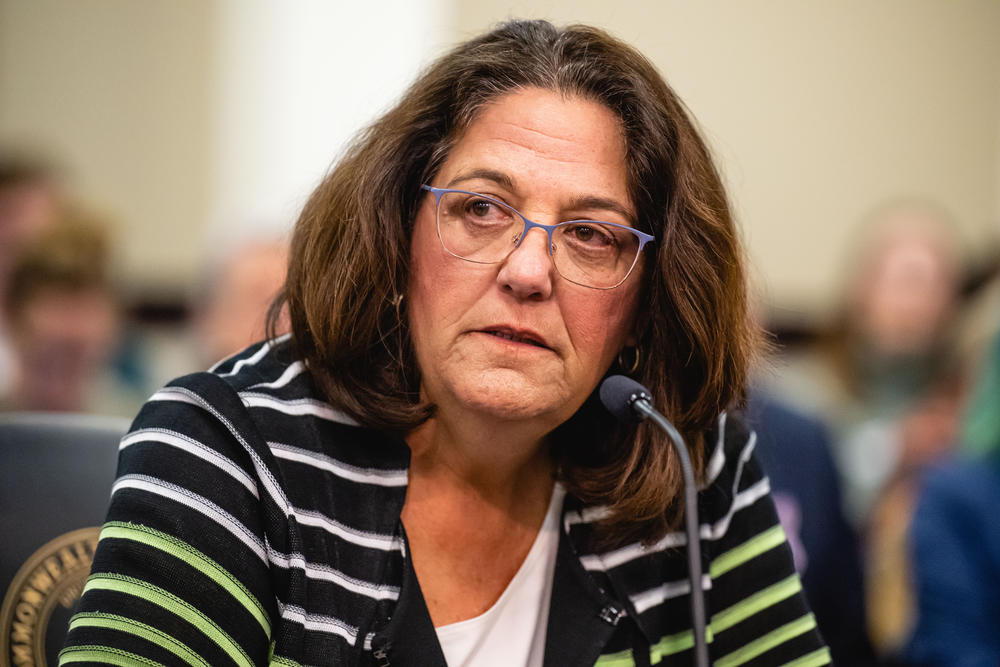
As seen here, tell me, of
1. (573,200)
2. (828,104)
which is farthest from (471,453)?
(828,104)

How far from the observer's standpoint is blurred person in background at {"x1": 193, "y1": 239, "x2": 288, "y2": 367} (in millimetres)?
2920

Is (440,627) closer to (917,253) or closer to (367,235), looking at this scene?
(367,235)

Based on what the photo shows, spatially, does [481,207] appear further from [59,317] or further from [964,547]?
[59,317]

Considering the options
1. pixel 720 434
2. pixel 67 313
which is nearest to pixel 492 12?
pixel 67 313

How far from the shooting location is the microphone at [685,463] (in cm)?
131

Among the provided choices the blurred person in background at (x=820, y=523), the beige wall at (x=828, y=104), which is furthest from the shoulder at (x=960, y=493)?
the beige wall at (x=828, y=104)

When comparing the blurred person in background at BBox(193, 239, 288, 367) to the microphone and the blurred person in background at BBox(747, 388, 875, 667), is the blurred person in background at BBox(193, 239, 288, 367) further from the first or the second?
the microphone

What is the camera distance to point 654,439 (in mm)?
1645

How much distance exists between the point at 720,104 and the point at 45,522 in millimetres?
4057

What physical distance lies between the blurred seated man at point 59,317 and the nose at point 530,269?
2.12m

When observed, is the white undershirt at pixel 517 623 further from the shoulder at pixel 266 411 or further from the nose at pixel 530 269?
the nose at pixel 530 269

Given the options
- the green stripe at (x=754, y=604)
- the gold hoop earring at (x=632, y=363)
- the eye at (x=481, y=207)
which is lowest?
the green stripe at (x=754, y=604)

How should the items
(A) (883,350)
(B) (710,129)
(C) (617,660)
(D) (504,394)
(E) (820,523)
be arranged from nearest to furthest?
(D) (504,394)
(C) (617,660)
(E) (820,523)
(A) (883,350)
(B) (710,129)

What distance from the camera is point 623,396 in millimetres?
1396
